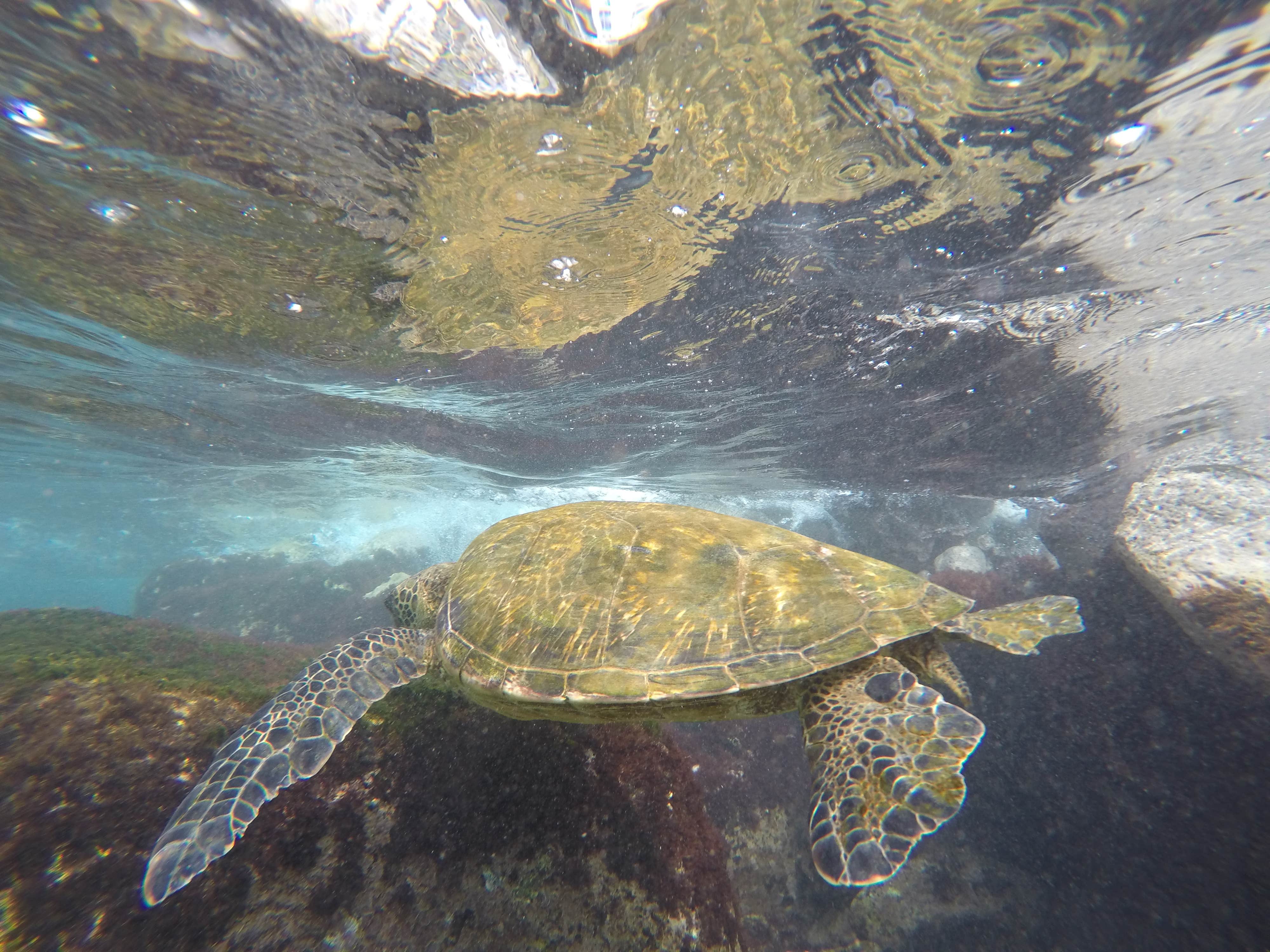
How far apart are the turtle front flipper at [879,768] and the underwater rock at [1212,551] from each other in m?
5.95

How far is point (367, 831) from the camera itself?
9.44 feet

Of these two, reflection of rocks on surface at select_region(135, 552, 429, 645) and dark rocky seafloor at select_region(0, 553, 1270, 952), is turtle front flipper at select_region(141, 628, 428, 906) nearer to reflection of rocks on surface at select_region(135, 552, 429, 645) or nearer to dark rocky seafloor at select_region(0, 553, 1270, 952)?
dark rocky seafloor at select_region(0, 553, 1270, 952)

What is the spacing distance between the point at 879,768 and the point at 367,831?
Answer: 10.7 feet

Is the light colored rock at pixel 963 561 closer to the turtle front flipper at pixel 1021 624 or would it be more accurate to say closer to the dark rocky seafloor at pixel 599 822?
the dark rocky seafloor at pixel 599 822

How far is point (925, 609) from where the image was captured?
10.6ft

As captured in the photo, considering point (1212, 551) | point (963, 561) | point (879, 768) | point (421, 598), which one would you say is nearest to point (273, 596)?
point (421, 598)

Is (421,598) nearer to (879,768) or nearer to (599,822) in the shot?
(599,822)

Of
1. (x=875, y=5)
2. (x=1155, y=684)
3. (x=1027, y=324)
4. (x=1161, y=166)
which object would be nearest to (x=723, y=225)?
(x=875, y=5)

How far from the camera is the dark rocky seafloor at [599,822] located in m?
2.43

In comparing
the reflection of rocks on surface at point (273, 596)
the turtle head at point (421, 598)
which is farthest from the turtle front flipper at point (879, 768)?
the reflection of rocks on surface at point (273, 596)

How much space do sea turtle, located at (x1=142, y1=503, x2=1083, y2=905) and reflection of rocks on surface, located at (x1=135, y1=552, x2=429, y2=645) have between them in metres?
11.2

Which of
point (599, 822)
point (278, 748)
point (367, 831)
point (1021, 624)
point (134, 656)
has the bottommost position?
point (599, 822)

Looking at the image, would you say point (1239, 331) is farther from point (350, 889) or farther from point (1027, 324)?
point (350, 889)

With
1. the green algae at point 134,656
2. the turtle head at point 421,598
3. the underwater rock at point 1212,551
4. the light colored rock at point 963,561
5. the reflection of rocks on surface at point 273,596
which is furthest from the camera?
the reflection of rocks on surface at point 273,596
